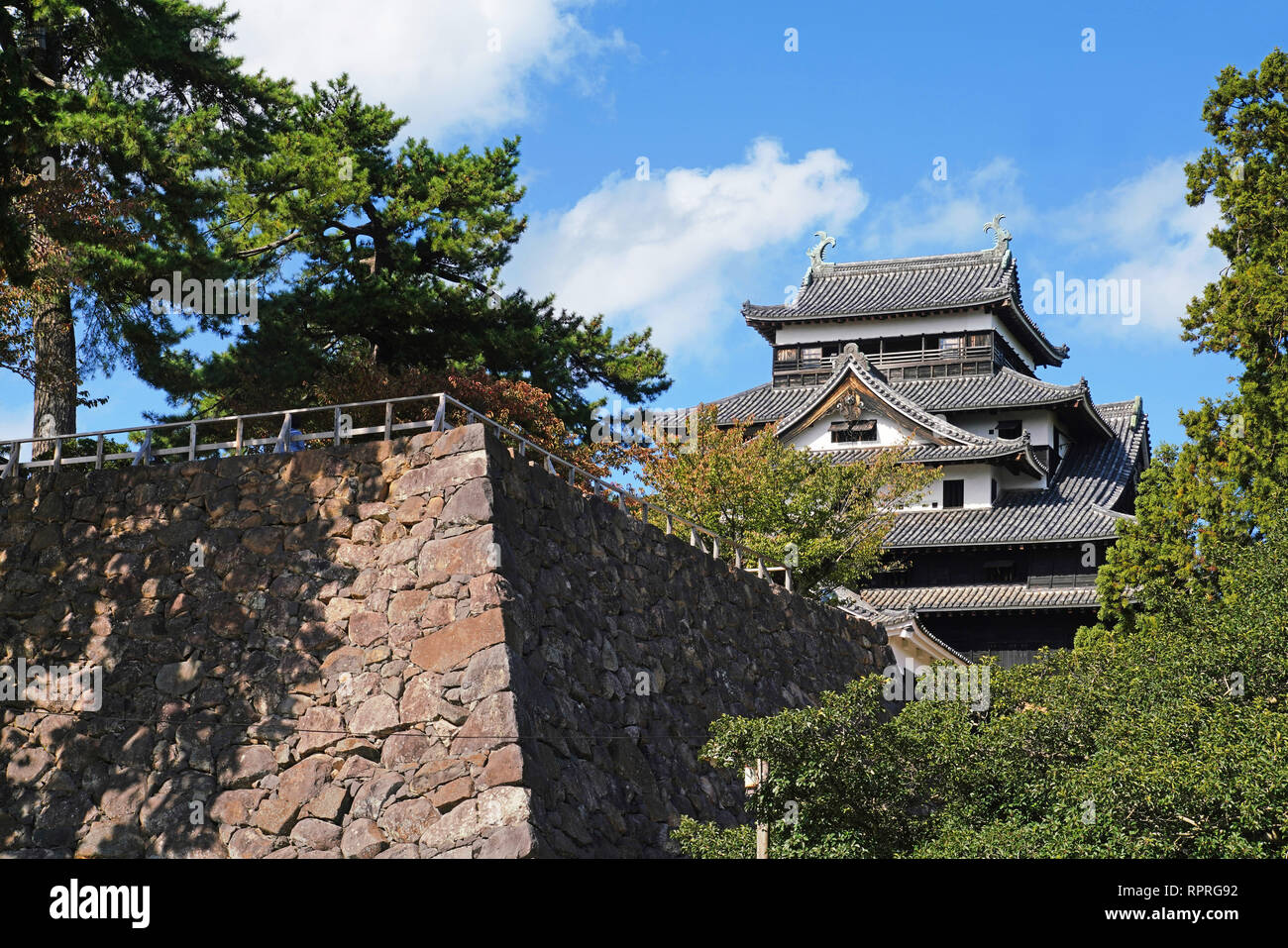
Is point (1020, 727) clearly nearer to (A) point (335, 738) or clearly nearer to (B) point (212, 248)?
(A) point (335, 738)

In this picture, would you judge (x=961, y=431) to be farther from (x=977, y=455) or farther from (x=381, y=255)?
(x=381, y=255)

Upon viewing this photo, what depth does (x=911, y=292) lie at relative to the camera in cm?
4581

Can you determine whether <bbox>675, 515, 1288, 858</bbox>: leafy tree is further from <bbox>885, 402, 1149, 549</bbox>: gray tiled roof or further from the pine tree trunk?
<bbox>885, 402, 1149, 549</bbox>: gray tiled roof

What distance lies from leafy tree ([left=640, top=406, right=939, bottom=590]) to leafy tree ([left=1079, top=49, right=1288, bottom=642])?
5.87 metres

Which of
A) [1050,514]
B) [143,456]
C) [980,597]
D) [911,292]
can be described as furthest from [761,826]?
[911,292]

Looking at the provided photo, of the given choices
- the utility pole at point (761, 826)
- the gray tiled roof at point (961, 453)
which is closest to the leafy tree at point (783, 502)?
the gray tiled roof at point (961, 453)

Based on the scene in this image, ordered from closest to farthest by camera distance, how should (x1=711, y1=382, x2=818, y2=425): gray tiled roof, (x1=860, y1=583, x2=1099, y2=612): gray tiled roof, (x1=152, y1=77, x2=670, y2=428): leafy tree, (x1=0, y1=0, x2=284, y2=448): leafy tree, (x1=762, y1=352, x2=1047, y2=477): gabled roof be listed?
(x1=0, y1=0, x2=284, y2=448): leafy tree
(x1=152, y1=77, x2=670, y2=428): leafy tree
(x1=860, y1=583, x2=1099, y2=612): gray tiled roof
(x1=762, y1=352, x2=1047, y2=477): gabled roof
(x1=711, y1=382, x2=818, y2=425): gray tiled roof

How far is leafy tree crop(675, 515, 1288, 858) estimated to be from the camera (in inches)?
476

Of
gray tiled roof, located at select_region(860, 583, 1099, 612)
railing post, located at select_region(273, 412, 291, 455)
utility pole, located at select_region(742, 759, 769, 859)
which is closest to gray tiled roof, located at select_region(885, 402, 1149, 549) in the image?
gray tiled roof, located at select_region(860, 583, 1099, 612)

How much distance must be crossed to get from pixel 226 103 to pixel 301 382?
486 centimetres

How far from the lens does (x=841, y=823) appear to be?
14086 mm

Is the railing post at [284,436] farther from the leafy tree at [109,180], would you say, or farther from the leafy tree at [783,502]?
the leafy tree at [783,502]
